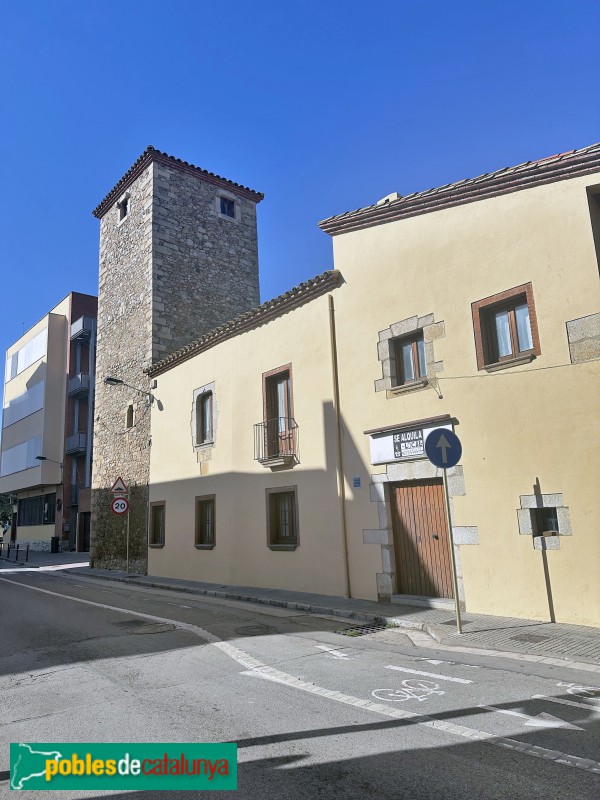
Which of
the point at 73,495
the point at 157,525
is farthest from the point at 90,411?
the point at 157,525

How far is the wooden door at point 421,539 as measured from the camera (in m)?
9.27

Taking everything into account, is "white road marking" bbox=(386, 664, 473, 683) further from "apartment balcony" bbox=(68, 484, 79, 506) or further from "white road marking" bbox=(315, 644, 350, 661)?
"apartment balcony" bbox=(68, 484, 79, 506)

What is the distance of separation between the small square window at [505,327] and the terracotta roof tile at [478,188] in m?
1.72

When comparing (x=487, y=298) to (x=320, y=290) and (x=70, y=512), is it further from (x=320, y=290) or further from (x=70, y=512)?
(x=70, y=512)

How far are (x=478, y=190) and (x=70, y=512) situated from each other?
31.1 meters

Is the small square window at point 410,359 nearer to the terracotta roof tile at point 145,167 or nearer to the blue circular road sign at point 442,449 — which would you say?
the blue circular road sign at point 442,449

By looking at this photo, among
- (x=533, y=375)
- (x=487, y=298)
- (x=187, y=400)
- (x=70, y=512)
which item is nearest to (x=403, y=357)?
(x=487, y=298)

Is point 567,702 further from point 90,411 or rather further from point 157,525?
point 90,411

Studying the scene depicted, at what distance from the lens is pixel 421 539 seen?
9.61m

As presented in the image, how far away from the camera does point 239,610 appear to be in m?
10.1

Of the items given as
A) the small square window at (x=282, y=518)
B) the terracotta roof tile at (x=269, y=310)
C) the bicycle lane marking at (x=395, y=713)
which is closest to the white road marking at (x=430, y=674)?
the bicycle lane marking at (x=395, y=713)

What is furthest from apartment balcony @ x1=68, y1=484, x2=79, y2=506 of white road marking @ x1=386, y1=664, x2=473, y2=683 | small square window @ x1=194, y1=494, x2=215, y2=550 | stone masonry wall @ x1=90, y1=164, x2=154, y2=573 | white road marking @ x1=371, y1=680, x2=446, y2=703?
white road marking @ x1=371, y1=680, x2=446, y2=703

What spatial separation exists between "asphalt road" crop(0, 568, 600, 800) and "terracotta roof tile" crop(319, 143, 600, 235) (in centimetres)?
684

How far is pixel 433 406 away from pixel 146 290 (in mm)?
13659
